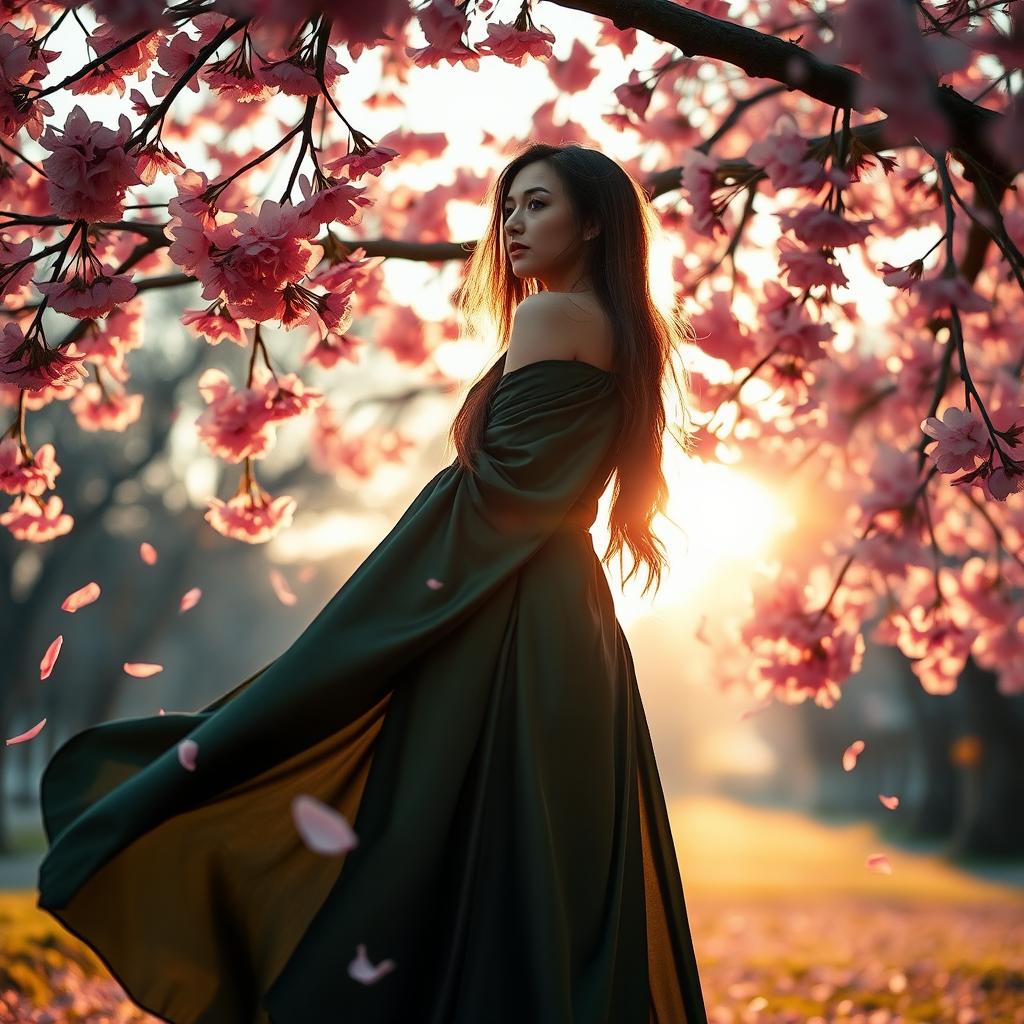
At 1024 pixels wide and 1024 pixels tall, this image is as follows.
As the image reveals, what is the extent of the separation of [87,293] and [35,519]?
1244 mm

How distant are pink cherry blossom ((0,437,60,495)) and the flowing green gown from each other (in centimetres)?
114

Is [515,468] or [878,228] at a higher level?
[878,228]

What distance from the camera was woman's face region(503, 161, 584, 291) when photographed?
2.75 meters

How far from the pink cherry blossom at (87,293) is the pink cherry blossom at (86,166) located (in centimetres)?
15

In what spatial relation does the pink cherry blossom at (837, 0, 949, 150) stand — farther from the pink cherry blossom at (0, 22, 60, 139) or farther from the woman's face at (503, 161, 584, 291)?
the pink cherry blossom at (0, 22, 60, 139)

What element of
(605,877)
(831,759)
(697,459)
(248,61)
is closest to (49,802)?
(605,877)

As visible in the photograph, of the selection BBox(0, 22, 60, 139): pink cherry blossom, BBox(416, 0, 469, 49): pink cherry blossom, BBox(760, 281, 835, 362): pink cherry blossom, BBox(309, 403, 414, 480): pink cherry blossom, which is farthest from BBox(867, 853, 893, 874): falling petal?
BBox(309, 403, 414, 480): pink cherry blossom

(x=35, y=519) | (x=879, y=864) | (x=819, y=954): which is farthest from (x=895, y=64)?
(x=819, y=954)

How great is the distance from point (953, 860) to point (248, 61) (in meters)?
14.3

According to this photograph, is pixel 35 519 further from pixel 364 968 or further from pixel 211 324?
pixel 364 968

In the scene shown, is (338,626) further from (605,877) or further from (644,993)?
(644,993)

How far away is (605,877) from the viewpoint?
2332 millimetres

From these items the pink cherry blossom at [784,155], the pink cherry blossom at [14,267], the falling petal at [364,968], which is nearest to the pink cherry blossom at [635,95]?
the pink cherry blossom at [784,155]

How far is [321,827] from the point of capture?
6.72ft
